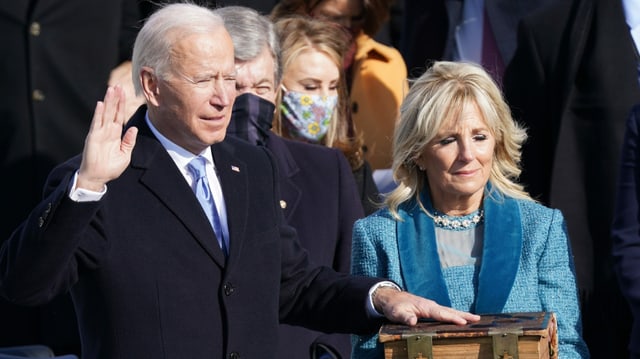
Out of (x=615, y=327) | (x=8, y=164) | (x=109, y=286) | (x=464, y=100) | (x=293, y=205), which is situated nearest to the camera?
(x=109, y=286)

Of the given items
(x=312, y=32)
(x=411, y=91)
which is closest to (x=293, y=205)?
(x=411, y=91)

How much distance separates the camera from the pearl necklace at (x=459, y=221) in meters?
4.66

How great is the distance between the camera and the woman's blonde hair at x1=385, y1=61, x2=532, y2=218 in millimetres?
4695

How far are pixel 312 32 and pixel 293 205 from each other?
1.07 m

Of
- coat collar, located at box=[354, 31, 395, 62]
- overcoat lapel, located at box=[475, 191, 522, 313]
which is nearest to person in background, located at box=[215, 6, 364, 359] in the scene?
overcoat lapel, located at box=[475, 191, 522, 313]

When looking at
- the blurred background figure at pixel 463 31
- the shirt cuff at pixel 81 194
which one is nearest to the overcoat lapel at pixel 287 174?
the blurred background figure at pixel 463 31

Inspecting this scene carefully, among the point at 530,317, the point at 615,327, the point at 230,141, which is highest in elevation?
the point at 230,141

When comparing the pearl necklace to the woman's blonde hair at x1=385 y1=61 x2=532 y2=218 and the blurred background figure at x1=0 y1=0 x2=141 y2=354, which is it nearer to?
the woman's blonde hair at x1=385 y1=61 x2=532 y2=218

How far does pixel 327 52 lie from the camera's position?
5766mm

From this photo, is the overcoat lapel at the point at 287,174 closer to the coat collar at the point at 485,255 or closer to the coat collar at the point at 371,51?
the coat collar at the point at 485,255

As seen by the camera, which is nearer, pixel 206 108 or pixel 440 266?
pixel 206 108

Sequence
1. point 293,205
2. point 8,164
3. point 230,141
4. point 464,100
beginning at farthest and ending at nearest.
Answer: point 8,164 < point 293,205 < point 464,100 < point 230,141

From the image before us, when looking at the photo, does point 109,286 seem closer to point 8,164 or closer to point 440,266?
point 440,266

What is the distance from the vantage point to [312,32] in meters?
5.86
